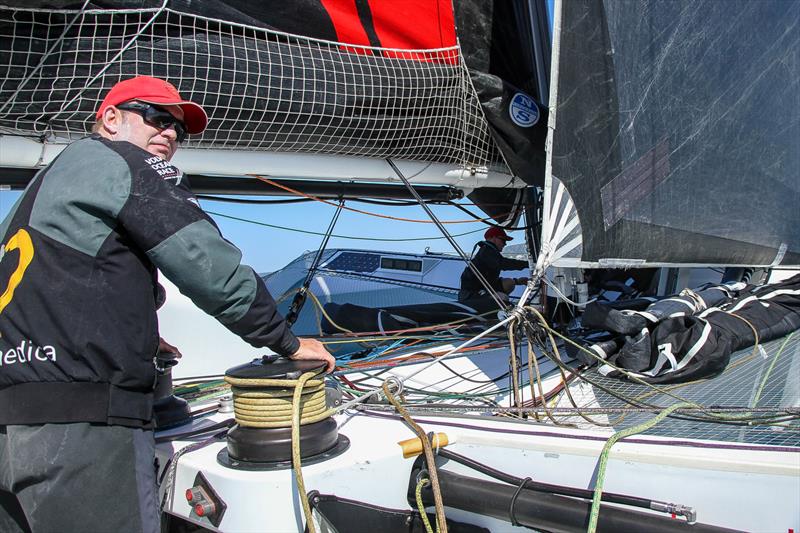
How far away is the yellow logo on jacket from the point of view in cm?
126

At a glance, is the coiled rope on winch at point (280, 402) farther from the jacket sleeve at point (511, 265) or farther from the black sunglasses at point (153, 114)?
the jacket sleeve at point (511, 265)

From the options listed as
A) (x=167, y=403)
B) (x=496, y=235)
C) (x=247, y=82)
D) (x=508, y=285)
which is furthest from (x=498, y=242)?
(x=167, y=403)

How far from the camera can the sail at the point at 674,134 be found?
2477 mm

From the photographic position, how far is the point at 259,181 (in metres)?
2.92

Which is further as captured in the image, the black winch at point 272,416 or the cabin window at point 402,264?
the cabin window at point 402,264

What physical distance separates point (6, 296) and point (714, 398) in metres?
2.00

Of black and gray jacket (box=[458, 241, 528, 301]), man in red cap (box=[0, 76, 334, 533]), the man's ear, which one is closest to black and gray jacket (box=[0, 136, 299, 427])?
man in red cap (box=[0, 76, 334, 533])

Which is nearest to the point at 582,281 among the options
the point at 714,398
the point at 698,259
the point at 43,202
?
the point at 698,259

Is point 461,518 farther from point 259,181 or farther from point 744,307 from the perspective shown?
point 744,307

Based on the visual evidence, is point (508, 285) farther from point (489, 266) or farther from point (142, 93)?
point (142, 93)

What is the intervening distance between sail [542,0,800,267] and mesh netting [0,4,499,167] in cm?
55

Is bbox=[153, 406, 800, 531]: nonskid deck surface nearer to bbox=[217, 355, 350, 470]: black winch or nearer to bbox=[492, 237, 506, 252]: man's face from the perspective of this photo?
bbox=[217, 355, 350, 470]: black winch

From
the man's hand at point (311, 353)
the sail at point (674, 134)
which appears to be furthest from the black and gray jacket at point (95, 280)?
the sail at point (674, 134)

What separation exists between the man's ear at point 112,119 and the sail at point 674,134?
141 cm
